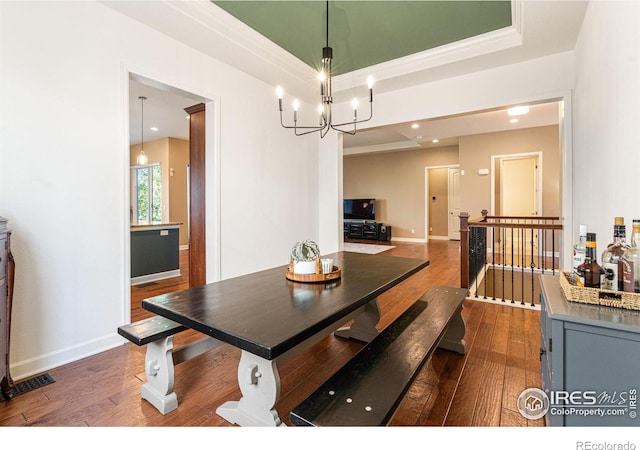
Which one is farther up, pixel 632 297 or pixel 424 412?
pixel 632 297

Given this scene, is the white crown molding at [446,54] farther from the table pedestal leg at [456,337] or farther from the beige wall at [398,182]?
the beige wall at [398,182]

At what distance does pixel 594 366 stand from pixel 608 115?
4.88 ft

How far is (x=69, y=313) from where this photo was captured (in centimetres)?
217

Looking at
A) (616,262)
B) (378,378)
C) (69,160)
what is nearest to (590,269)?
(616,262)

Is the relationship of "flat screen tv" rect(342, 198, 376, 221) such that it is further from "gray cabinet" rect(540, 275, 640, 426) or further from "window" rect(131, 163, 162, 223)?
"gray cabinet" rect(540, 275, 640, 426)

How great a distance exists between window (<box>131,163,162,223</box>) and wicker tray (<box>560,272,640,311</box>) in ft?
26.3

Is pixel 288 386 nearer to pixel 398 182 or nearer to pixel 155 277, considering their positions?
pixel 155 277

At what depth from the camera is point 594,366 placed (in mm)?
1025

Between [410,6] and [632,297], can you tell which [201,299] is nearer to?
[632,297]

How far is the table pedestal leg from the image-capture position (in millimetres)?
2336

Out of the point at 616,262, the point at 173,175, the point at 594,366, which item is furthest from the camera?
the point at 173,175

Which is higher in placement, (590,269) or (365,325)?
(590,269)
